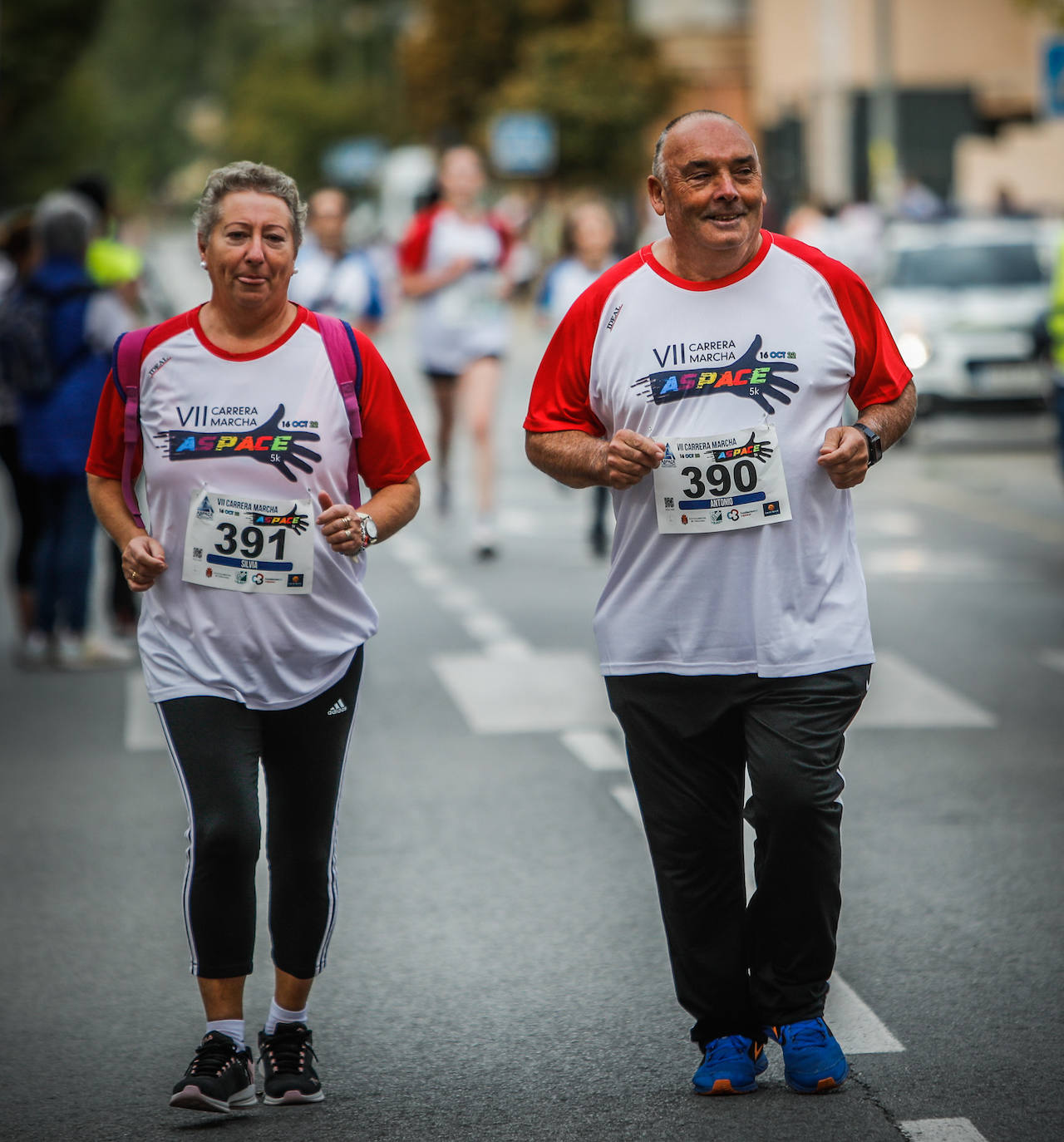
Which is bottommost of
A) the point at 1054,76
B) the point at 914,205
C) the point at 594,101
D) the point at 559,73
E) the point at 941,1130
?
the point at 941,1130

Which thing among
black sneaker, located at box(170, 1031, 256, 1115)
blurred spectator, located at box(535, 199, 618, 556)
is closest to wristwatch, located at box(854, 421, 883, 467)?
black sneaker, located at box(170, 1031, 256, 1115)

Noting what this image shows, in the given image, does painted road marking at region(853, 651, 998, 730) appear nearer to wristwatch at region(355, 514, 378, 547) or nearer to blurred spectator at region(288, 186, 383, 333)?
blurred spectator at region(288, 186, 383, 333)

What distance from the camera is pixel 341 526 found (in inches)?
182

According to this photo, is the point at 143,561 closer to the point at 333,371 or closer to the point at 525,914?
the point at 333,371

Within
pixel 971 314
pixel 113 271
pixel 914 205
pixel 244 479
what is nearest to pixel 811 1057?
pixel 244 479

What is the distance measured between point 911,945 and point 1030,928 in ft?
1.23

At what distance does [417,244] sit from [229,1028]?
9.75 m

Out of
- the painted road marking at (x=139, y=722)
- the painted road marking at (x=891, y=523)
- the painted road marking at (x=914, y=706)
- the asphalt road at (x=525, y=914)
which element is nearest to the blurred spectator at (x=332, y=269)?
the asphalt road at (x=525, y=914)

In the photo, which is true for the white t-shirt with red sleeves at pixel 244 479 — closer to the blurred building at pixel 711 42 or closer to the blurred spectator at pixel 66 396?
the blurred spectator at pixel 66 396

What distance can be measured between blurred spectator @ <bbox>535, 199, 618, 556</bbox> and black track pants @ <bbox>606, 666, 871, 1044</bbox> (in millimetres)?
8470

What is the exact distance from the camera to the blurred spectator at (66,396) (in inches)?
383

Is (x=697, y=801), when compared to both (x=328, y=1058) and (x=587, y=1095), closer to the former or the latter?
(x=587, y=1095)

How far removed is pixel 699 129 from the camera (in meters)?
4.57

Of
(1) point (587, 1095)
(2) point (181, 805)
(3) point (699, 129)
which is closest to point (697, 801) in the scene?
(1) point (587, 1095)
